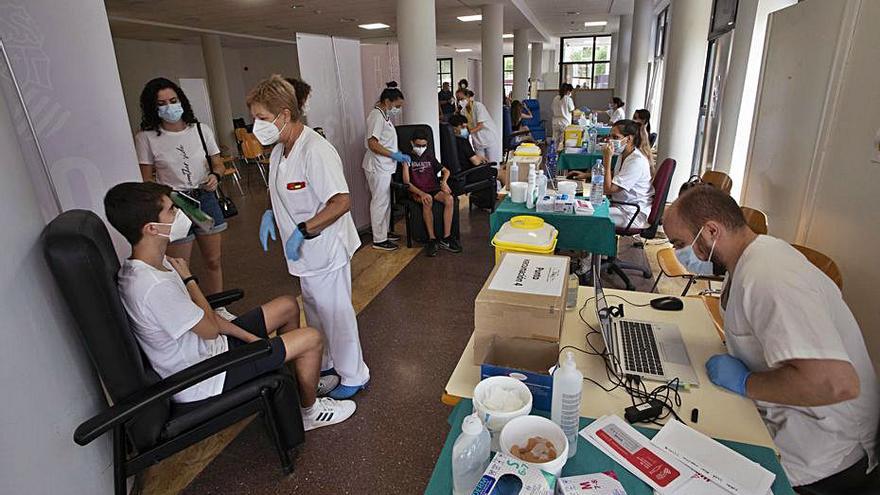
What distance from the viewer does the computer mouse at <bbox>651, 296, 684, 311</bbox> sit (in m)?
1.73

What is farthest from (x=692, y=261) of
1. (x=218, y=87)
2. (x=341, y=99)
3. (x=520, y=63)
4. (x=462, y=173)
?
(x=520, y=63)

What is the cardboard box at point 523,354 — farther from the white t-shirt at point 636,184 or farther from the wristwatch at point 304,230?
the white t-shirt at point 636,184

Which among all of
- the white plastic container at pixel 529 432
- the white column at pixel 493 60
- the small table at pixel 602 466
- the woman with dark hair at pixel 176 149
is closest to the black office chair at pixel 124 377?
the small table at pixel 602 466

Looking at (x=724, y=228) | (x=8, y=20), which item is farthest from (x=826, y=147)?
(x=8, y=20)

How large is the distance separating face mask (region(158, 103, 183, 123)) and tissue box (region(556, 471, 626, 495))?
271 centimetres

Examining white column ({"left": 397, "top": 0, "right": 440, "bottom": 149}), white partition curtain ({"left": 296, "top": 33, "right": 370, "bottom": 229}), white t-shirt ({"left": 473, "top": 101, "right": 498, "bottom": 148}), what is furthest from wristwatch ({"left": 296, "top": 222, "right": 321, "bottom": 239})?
white t-shirt ({"left": 473, "top": 101, "right": 498, "bottom": 148})

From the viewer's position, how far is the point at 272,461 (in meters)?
1.97

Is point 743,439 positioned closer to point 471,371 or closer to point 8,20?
point 471,371

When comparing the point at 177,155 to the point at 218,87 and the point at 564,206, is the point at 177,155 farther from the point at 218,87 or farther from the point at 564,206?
the point at 218,87

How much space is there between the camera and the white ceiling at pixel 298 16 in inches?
265

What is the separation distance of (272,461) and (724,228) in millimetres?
1907

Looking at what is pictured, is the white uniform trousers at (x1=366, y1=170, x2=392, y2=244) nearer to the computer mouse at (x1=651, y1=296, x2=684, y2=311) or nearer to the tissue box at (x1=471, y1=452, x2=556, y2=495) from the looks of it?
the computer mouse at (x1=651, y1=296, x2=684, y2=311)

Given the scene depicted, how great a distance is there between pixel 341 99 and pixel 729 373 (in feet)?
13.4

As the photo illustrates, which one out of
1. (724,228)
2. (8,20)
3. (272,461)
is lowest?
(272,461)
